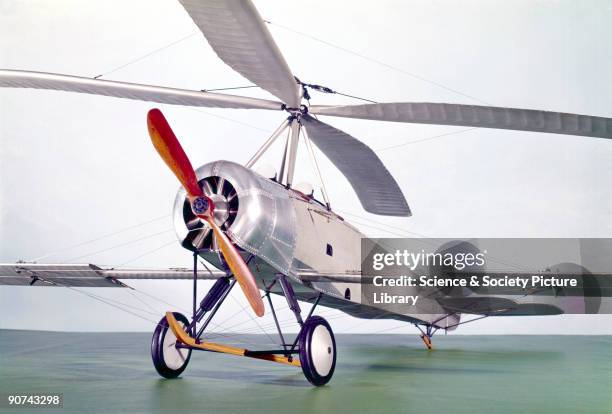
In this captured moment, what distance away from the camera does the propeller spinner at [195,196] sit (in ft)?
22.0

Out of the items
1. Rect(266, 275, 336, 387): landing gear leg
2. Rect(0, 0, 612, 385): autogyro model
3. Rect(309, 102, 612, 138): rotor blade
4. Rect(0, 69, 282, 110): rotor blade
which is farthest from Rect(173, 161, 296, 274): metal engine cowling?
Rect(309, 102, 612, 138): rotor blade

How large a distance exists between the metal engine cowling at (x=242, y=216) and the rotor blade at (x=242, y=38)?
117 centimetres

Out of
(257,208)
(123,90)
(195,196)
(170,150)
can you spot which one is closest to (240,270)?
Answer: (257,208)

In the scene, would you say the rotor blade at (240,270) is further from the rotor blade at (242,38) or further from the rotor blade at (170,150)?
the rotor blade at (242,38)

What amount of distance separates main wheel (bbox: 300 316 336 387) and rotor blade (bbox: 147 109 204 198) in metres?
2.09

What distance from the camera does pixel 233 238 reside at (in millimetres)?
7070

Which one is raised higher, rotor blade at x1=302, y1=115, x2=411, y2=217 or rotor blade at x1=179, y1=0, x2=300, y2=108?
rotor blade at x1=179, y1=0, x2=300, y2=108

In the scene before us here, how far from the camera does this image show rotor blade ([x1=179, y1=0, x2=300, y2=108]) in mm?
5953

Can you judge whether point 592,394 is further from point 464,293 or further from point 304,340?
A: point 464,293

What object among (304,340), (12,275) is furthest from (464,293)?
(12,275)

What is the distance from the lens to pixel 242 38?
6438mm

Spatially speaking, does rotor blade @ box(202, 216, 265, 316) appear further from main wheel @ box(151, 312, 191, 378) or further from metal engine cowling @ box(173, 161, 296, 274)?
main wheel @ box(151, 312, 191, 378)

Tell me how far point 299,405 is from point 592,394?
11.6 ft

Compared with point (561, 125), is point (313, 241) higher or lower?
lower
